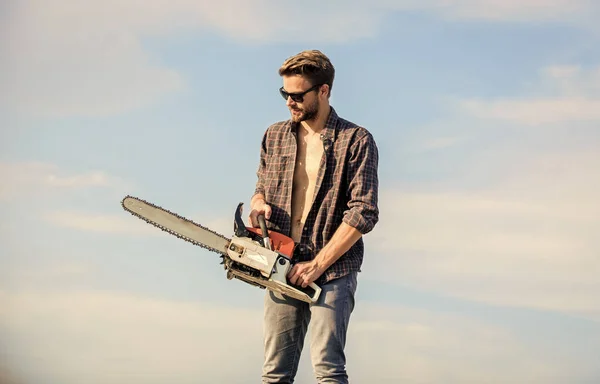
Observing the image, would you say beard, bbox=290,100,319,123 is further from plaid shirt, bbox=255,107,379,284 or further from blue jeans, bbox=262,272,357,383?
blue jeans, bbox=262,272,357,383

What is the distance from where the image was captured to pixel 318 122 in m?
5.04

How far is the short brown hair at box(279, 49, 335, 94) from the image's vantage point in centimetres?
484

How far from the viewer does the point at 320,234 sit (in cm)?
486

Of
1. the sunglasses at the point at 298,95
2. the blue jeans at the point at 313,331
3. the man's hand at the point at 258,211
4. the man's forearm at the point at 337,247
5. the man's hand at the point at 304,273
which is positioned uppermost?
the sunglasses at the point at 298,95

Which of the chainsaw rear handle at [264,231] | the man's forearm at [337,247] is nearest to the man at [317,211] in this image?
the man's forearm at [337,247]

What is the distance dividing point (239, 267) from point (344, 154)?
94 cm

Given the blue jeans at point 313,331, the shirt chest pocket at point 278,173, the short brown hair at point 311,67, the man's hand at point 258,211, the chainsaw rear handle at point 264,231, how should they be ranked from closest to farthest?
the blue jeans at point 313,331 < the chainsaw rear handle at point 264,231 < the short brown hair at point 311,67 < the man's hand at point 258,211 < the shirt chest pocket at point 278,173

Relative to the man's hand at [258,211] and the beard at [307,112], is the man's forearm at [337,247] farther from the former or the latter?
the beard at [307,112]

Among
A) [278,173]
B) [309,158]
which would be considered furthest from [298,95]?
[278,173]

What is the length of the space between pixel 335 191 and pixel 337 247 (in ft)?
1.24

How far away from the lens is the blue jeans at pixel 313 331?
182 inches

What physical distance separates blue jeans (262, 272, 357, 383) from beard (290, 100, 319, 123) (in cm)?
102

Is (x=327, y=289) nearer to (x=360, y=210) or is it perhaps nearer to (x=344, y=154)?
(x=360, y=210)

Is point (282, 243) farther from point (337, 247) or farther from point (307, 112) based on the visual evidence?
point (307, 112)
